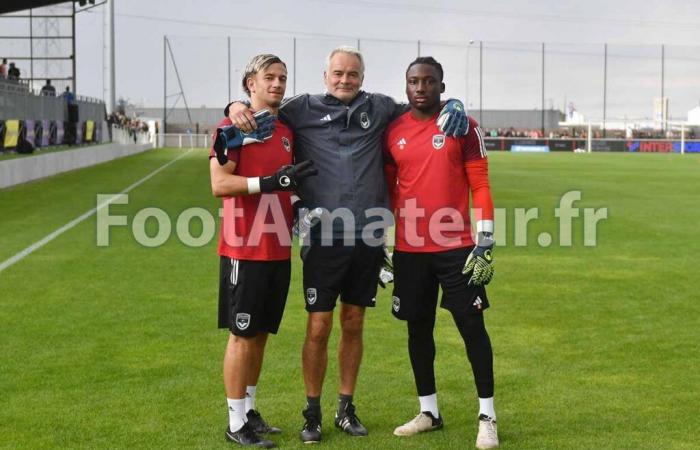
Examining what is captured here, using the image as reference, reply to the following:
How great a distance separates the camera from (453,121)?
6102mm

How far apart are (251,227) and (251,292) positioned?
346mm

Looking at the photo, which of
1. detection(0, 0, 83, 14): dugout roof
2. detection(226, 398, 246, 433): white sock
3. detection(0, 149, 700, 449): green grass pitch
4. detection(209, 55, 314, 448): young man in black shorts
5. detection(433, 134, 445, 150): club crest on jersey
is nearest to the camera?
detection(209, 55, 314, 448): young man in black shorts

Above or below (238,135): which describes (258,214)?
below

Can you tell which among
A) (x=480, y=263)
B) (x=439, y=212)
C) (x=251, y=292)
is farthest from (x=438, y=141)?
(x=251, y=292)

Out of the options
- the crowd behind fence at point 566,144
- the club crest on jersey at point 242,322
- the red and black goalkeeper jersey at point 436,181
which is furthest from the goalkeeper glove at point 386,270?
the crowd behind fence at point 566,144

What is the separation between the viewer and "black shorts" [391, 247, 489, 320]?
244 inches

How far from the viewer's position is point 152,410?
6641 millimetres

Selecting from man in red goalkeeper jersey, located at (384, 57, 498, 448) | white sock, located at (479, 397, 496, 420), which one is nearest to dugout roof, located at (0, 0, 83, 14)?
man in red goalkeeper jersey, located at (384, 57, 498, 448)

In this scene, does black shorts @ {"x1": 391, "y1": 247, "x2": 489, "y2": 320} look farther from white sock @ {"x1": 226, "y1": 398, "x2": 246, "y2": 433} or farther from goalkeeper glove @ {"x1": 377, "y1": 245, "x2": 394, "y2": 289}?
white sock @ {"x1": 226, "y1": 398, "x2": 246, "y2": 433}

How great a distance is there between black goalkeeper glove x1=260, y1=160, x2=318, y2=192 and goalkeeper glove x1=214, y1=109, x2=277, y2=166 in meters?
0.22

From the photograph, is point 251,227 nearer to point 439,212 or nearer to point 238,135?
point 238,135

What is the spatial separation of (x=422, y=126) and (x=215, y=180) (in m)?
1.17

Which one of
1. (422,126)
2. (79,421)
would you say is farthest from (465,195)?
(79,421)

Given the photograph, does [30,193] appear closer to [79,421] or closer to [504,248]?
[504,248]
